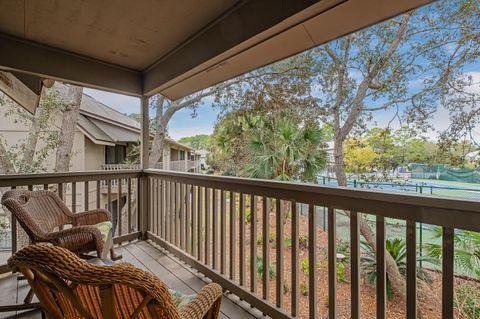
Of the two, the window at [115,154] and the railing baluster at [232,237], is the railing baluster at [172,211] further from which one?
the window at [115,154]

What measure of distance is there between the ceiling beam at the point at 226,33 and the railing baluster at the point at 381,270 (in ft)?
4.56

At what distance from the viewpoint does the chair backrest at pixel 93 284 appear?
2.66ft

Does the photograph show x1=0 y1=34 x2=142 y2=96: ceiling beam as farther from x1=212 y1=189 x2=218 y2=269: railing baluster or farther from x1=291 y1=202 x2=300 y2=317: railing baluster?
x1=291 y1=202 x2=300 y2=317: railing baluster

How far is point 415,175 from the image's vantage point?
2439 mm

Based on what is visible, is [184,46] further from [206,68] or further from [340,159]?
[340,159]

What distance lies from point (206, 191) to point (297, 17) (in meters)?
1.81

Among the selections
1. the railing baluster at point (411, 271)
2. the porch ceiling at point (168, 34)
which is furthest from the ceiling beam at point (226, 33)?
the railing baluster at point (411, 271)

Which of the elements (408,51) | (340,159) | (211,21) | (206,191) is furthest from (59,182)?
(408,51)

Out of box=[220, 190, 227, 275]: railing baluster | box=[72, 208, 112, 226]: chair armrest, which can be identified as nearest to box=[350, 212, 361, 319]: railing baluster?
box=[220, 190, 227, 275]: railing baluster

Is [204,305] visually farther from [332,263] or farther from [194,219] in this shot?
[194,219]

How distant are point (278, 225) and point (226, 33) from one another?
171 cm

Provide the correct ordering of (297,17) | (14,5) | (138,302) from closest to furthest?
(138,302) < (297,17) < (14,5)

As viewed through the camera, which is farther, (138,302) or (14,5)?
(14,5)

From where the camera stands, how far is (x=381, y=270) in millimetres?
1410
